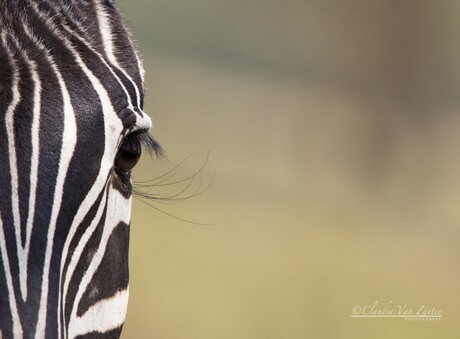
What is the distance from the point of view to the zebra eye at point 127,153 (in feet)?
4.05

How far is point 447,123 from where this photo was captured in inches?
196

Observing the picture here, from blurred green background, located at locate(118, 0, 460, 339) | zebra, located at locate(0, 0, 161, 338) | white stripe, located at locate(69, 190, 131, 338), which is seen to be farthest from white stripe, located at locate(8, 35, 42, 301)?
blurred green background, located at locate(118, 0, 460, 339)

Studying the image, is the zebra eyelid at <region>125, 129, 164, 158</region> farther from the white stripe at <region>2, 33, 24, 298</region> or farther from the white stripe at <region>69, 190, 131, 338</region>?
the white stripe at <region>2, 33, 24, 298</region>

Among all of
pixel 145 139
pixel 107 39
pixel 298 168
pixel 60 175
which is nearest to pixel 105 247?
pixel 60 175

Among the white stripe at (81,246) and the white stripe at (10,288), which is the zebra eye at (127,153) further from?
the white stripe at (10,288)

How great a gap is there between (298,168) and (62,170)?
11.3ft

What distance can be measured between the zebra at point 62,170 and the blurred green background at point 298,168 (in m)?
2.35

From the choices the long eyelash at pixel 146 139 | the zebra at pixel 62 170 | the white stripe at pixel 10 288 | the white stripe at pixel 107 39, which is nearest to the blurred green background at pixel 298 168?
the long eyelash at pixel 146 139

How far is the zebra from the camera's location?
1013 millimetres

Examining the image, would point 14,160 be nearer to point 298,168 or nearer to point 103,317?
point 103,317

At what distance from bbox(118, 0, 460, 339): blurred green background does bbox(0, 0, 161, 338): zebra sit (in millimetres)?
2349

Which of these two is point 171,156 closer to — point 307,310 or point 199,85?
point 199,85

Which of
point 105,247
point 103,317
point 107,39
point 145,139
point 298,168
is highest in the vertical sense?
point 107,39

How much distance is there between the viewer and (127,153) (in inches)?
49.3
